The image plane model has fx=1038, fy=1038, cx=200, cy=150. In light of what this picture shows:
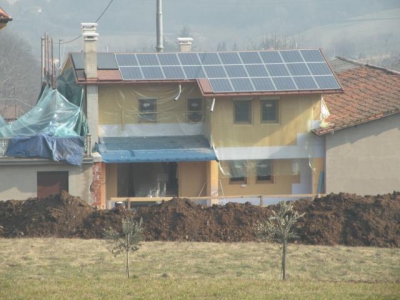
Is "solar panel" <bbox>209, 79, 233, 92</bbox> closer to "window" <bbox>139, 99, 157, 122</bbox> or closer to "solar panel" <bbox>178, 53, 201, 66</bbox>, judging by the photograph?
"solar panel" <bbox>178, 53, 201, 66</bbox>

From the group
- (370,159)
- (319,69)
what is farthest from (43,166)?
(370,159)

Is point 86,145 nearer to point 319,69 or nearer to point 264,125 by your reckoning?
point 264,125

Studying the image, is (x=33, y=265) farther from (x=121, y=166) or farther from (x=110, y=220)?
(x=121, y=166)

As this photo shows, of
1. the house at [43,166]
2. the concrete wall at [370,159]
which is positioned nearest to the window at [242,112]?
the concrete wall at [370,159]

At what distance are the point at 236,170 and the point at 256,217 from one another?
34.1 ft

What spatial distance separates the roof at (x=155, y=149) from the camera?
131 ft

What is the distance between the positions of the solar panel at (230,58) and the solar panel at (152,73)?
2.93m

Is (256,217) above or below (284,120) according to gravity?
below

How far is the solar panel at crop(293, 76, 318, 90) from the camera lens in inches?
1638

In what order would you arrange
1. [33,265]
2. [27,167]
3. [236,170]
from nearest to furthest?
1. [33,265]
2. [27,167]
3. [236,170]

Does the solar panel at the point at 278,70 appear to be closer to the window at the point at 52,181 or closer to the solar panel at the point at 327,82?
the solar panel at the point at 327,82

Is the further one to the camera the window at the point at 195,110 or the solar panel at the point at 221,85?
the window at the point at 195,110

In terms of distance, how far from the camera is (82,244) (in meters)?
29.8

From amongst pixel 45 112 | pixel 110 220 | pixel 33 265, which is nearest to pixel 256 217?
pixel 110 220
